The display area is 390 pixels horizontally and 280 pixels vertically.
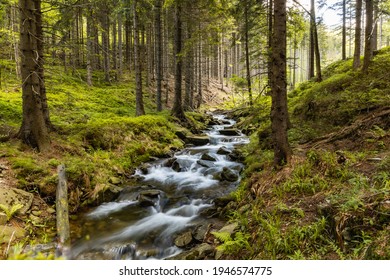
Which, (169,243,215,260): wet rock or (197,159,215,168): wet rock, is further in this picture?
(197,159,215,168): wet rock

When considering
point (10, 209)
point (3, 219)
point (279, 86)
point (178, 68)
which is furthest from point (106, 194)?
point (178, 68)

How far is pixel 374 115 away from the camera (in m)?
7.14

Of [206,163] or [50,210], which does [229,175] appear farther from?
[50,210]

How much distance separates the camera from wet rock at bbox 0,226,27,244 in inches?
186

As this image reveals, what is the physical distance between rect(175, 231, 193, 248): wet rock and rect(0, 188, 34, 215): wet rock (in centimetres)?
348

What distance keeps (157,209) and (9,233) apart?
3541 mm

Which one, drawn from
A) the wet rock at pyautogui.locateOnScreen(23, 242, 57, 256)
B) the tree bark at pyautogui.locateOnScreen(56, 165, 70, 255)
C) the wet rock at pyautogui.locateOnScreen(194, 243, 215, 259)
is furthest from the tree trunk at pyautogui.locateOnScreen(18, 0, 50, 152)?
the wet rock at pyautogui.locateOnScreen(194, 243, 215, 259)

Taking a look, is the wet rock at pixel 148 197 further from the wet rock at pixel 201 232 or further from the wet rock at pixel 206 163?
the wet rock at pixel 206 163

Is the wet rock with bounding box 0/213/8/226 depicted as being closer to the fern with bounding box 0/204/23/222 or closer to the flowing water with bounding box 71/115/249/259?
the fern with bounding box 0/204/23/222

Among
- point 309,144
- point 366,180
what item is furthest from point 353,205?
point 309,144

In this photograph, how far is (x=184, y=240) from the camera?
5.61m

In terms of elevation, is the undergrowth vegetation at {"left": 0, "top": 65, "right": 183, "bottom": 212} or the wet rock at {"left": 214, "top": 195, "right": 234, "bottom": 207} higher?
the undergrowth vegetation at {"left": 0, "top": 65, "right": 183, "bottom": 212}

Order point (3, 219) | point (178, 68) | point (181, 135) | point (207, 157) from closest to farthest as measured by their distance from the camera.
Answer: point (3, 219) < point (207, 157) < point (181, 135) < point (178, 68)

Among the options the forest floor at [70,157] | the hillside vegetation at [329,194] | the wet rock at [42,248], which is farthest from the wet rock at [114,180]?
the hillside vegetation at [329,194]
